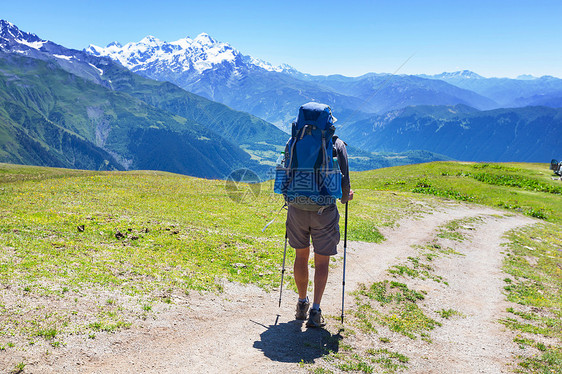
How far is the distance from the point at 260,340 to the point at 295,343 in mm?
876

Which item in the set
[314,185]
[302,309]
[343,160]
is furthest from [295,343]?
[343,160]

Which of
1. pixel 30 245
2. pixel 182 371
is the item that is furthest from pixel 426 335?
pixel 30 245

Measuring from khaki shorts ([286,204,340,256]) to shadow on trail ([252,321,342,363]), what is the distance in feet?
7.18

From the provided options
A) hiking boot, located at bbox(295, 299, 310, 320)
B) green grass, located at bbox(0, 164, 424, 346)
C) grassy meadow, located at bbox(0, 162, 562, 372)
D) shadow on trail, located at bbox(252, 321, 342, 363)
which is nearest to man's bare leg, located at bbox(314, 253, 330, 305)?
hiking boot, located at bbox(295, 299, 310, 320)

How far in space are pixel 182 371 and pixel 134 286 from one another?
179 inches

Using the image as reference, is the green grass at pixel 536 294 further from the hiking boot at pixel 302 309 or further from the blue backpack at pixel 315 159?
the blue backpack at pixel 315 159

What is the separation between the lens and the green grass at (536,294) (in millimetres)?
9641

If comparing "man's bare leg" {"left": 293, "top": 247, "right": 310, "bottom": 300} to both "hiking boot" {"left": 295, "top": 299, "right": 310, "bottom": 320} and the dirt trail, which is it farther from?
the dirt trail

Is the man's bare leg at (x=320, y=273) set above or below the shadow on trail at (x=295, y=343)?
above

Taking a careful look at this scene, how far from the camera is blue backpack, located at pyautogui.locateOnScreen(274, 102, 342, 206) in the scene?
852 cm

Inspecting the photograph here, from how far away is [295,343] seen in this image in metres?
8.51

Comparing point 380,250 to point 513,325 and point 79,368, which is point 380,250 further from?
point 79,368

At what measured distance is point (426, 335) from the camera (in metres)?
10.5

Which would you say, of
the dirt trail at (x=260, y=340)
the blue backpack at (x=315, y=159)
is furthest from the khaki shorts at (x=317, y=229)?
the dirt trail at (x=260, y=340)
